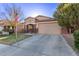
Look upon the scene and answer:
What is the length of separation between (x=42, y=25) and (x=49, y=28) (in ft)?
0.37

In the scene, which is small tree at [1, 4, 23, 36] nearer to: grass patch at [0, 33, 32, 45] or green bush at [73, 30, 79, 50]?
grass patch at [0, 33, 32, 45]

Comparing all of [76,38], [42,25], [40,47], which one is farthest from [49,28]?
[76,38]

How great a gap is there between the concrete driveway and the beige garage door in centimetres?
7

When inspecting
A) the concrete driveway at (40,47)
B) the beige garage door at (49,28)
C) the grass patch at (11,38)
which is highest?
the beige garage door at (49,28)

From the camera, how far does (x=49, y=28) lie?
4.07m

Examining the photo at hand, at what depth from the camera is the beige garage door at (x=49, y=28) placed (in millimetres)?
4039

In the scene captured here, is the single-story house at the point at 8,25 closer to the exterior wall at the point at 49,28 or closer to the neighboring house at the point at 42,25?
the neighboring house at the point at 42,25

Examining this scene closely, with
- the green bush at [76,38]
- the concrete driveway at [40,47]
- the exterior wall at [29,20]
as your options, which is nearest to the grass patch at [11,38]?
the concrete driveway at [40,47]

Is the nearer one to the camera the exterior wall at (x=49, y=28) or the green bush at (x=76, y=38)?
the green bush at (x=76, y=38)

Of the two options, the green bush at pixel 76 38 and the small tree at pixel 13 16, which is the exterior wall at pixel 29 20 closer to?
the small tree at pixel 13 16

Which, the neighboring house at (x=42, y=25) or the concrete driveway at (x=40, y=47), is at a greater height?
the neighboring house at (x=42, y=25)

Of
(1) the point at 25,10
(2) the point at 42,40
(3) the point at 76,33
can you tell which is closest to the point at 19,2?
(1) the point at 25,10

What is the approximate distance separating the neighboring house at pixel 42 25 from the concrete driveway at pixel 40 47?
8 centimetres

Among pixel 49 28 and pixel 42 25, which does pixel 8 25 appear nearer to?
pixel 42 25
